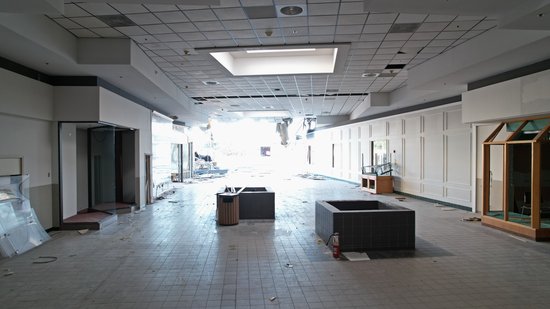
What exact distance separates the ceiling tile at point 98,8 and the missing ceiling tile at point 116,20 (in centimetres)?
15

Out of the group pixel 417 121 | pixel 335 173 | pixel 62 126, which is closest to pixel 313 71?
pixel 417 121

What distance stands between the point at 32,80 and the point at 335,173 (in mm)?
16948

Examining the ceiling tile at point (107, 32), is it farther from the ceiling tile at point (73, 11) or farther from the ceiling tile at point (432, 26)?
the ceiling tile at point (432, 26)

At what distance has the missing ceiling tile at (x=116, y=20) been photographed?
17.3ft

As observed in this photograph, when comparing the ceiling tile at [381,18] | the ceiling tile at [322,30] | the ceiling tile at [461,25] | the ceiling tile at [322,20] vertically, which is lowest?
the ceiling tile at [461,25]

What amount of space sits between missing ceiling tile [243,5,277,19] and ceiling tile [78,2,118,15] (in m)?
2.06

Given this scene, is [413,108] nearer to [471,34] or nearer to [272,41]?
[471,34]

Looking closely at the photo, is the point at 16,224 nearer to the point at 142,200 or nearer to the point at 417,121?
the point at 142,200

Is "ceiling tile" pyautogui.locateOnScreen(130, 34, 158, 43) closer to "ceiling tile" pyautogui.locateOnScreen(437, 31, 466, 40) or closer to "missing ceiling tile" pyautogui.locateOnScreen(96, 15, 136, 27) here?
"missing ceiling tile" pyautogui.locateOnScreen(96, 15, 136, 27)

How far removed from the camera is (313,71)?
8.78m

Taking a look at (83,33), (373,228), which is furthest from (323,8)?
(83,33)

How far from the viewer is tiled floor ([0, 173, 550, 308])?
146 inches

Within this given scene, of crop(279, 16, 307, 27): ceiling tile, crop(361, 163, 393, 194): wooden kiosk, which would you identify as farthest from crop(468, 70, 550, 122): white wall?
crop(361, 163, 393, 194): wooden kiosk

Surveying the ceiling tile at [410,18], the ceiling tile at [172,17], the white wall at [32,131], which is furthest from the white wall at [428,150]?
the white wall at [32,131]
